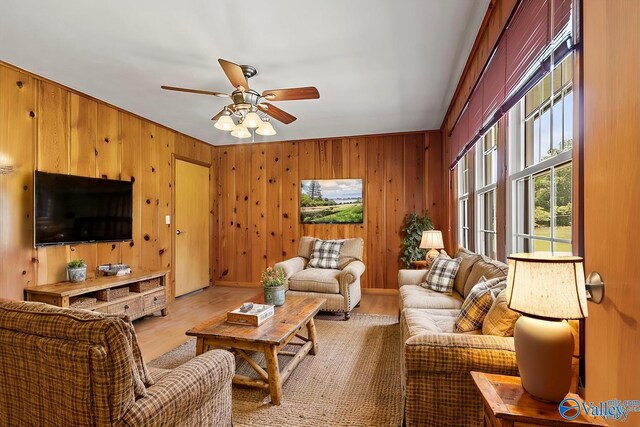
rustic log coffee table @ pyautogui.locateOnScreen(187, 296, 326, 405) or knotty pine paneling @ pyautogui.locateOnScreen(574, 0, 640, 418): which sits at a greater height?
knotty pine paneling @ pyautogui.locateOnScreen(574, 0, 640, 418)

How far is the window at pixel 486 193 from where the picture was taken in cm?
271

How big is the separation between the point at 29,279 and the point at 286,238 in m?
3.24

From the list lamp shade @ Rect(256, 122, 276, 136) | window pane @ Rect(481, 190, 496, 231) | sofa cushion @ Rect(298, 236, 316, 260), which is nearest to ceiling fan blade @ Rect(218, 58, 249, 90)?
lamp shade @ Rect(256, 122, 276, 136)

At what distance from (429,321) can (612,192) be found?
54.8 inches

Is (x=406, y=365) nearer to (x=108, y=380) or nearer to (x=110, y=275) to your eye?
(x=108, y=380)

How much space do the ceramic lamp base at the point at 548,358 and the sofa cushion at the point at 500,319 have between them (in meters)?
0.42

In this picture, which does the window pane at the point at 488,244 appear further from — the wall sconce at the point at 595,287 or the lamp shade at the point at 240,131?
the lamp shade at the point at 240,131

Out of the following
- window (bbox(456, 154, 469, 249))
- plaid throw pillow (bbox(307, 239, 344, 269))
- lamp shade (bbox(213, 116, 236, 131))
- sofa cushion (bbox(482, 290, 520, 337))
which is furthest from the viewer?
plaid throw pillow (bbox(307, 239, 344, 269))

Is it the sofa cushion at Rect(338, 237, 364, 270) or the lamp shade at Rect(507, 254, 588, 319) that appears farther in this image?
the sofa cushion at Rect(338, 237, 364, 270)

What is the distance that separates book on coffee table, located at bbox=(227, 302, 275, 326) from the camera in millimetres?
2246

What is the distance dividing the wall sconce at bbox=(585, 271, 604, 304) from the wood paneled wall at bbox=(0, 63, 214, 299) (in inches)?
157

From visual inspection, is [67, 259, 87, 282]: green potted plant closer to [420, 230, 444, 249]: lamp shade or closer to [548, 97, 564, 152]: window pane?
[420, 230, 444, 249]: lamp shade

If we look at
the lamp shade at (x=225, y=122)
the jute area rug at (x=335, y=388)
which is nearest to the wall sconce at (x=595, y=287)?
the jute area rug at (x=335, y=388)

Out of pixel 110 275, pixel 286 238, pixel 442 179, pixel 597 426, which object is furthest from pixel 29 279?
pixel 442 179
